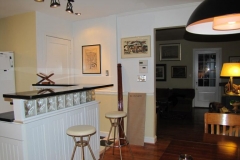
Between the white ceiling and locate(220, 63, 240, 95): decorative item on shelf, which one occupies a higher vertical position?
the white ceiling

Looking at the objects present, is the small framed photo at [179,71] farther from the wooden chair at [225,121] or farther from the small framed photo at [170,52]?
the wooden chair at [225,121]

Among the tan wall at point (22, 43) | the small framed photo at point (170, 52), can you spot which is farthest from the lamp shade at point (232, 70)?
the tan wall at point (22, 43)

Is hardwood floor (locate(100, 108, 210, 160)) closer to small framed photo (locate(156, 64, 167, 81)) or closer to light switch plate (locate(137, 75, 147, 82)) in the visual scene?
light switch plate (locate(137, 75, 147, 82))

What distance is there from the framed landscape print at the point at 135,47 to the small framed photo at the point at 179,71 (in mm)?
4095

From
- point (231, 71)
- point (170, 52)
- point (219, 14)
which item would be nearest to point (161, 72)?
point (170, 52)

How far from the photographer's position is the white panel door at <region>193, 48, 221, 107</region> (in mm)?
6910

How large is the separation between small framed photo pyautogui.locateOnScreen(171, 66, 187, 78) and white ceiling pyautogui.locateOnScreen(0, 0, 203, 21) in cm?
435

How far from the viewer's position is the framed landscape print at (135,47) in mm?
3658

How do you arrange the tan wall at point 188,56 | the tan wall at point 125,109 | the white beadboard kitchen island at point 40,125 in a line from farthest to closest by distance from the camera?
the tan wall at point 188,56, the tan wall at point 125,109, the white beadboard kitchen island at point 40,125

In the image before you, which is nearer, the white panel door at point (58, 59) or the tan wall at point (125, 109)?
the tan wall at point (125, 109)

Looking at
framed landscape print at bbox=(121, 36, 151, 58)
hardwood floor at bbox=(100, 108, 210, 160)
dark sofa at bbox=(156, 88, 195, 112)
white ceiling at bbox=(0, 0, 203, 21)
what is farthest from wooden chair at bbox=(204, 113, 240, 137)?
dark sofa at bbox=(156, 88, 195, 112)

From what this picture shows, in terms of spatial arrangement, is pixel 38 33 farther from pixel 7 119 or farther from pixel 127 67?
pixel 7 119

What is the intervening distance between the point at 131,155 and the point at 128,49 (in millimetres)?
1960

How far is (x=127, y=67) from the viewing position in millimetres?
3852
